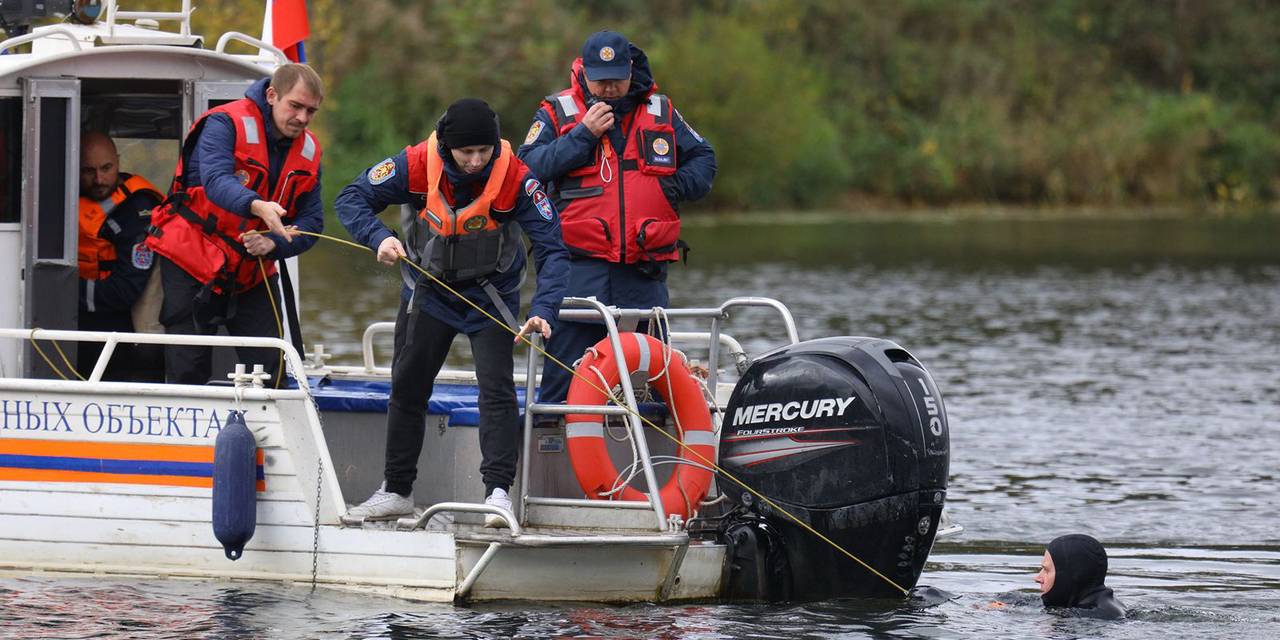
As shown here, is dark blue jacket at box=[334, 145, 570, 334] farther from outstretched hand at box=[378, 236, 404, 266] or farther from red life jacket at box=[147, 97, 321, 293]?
red life jacket at box=[147, 97, 321, 293]

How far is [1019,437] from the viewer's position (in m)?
14.4

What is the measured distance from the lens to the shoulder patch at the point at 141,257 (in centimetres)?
936

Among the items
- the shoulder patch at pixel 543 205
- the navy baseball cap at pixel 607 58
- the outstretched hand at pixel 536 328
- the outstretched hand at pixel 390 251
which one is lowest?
the outstretched hand at pixel 536 328

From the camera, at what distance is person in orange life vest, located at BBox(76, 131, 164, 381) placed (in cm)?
930

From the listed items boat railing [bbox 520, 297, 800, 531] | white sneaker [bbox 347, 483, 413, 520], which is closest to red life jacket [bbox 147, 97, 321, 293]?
white sneaker [bbox 347, 483, 413, 520]

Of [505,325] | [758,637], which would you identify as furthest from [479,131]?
[758,637]

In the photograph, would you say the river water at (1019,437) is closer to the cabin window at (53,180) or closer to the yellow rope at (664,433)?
the yellow rope at (664,433)

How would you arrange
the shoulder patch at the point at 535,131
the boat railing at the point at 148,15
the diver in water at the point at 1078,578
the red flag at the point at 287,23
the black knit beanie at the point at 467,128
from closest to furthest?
the black knit beanie at the point at 467,128, the diver in water at the point at 1078,578, the shoulder patch at the point at 535,131, the boat railing at the point at 148,15, the red flag at the point at 287,23

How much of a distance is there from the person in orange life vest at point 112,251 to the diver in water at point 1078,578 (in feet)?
14.2

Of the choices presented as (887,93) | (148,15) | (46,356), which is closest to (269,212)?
(46,356)

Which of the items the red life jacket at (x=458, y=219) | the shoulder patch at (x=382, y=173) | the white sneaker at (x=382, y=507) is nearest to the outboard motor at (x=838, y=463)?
the red life jacket at (x=458, y=219)

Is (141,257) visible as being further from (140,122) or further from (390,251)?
(390,251)

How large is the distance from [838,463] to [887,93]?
42.5 m

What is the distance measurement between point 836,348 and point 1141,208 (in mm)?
38597
